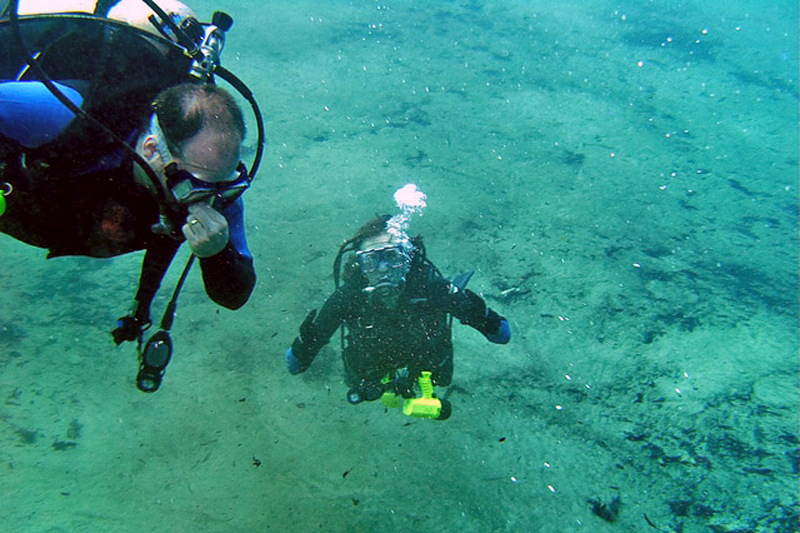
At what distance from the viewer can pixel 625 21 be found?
43.0ft

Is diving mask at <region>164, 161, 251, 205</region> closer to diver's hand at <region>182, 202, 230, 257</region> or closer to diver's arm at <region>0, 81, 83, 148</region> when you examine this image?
diver's hand at <region>182, 202, 230, 257</region>

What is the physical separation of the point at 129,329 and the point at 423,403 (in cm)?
191

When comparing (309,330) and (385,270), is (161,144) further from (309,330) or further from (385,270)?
(309,330)

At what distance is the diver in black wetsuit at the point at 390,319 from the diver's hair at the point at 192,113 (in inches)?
59.6

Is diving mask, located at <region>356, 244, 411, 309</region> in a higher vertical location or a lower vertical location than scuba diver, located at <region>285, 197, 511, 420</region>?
higher

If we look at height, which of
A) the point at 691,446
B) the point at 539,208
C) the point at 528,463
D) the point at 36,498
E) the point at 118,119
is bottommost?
the point at 36,498

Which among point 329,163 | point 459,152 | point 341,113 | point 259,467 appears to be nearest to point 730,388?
point 259,467

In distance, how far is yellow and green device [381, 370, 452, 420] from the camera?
3.00 m

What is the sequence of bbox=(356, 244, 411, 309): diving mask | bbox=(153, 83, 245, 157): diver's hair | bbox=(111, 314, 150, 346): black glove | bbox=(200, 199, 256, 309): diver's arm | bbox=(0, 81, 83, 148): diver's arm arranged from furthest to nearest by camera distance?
bbox=(356, 244, 411, 309): diving mask → bbox=(111, 314, 150, 346): black glove → bbox=(200, 199, 256, 309): diver's arm → bbox=(153, 83, 245, 157): diver's hair → bbox=(0, 81, 83, 148): diver's arm

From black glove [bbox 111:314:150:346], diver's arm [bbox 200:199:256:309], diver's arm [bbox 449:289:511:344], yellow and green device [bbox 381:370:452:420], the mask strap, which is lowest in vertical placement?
yellow and green device [bbox 381:370:452:420]

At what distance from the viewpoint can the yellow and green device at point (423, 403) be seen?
3.00m

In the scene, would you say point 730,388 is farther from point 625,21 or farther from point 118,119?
point 625,21

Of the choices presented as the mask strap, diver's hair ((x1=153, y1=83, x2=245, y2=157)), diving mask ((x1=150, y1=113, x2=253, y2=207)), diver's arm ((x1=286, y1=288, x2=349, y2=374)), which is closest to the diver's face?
diver's arm ((x1=286, y1=288, x2=349, y2=374))

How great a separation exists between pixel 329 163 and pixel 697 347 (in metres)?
5.68
